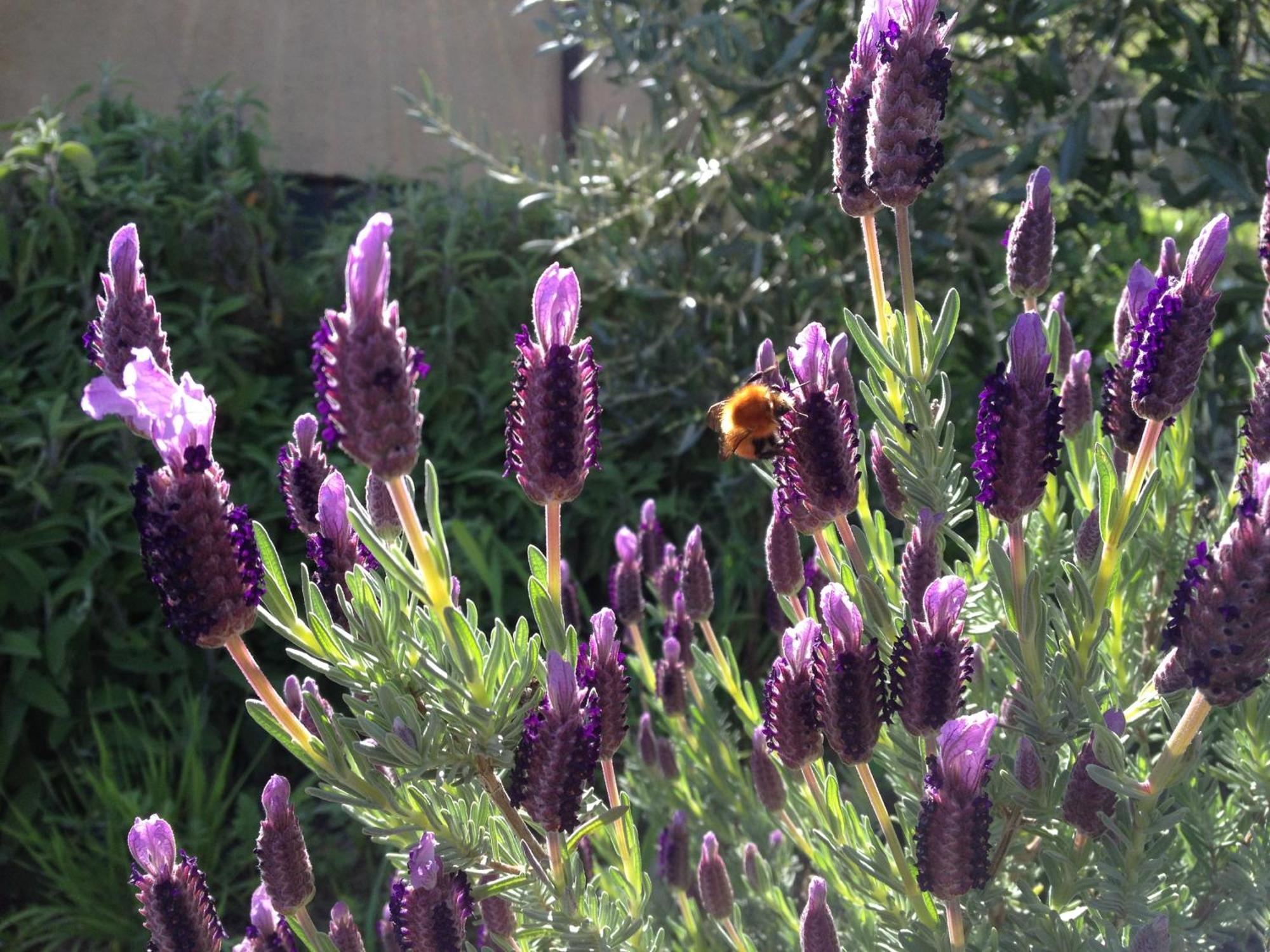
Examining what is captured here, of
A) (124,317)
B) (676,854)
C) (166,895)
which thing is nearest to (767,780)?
(676,854)

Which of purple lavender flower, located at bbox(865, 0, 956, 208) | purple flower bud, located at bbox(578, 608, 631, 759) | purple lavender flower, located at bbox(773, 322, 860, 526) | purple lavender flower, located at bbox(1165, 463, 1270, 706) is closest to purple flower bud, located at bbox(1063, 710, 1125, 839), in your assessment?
purple lavender flower, located at bbox(1165, 463, 1270, 706)

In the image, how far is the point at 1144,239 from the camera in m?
3.73

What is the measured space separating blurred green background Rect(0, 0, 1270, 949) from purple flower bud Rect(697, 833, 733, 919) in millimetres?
1248

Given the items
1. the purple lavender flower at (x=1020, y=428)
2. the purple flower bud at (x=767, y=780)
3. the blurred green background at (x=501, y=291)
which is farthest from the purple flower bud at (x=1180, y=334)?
the blurred green background at (x=501, y=291)

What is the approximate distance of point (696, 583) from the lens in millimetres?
1770

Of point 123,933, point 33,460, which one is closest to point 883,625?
point 123,933

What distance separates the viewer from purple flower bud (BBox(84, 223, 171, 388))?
3.31ft

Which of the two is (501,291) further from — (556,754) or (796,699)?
(556,754)

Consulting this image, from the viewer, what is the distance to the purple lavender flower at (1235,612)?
0.86 m

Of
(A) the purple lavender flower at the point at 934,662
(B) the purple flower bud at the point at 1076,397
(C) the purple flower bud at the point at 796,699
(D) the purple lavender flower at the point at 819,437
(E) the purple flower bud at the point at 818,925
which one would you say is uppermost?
(D) the purple lavender flower at the point at 819,437

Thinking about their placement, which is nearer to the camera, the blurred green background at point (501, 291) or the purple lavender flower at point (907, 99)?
the purple lavender flower at point (907, 99)

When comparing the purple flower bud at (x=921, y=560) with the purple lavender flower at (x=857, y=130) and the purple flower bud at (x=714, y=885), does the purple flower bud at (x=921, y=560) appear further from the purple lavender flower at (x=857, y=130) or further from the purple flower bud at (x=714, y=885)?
the purple flower bud at (x=714, y=885)

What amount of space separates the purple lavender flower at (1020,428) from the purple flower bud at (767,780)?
2.30 ft

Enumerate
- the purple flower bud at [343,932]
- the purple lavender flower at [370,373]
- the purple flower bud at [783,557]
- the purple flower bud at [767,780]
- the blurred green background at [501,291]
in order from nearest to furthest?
1. the purple lavender flower at [370,373]
2. the purple flower bud at [343,932]
3. the purple flower bud at [783,557]
4. the purple flower bud at [767,780]
5. the blurred green background at [501,291]
